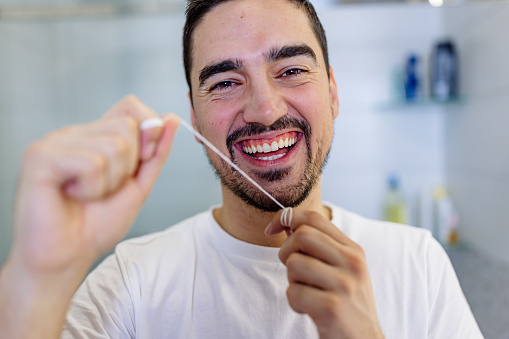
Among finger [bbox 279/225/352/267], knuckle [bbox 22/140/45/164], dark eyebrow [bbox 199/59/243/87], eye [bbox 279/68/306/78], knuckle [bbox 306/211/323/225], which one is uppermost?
dark eyebrow [bbox 199/59/243/87]

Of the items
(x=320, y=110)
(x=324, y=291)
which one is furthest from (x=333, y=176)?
(x=324, y=291)

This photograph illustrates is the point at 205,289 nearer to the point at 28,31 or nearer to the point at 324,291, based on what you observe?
the point at 324,291

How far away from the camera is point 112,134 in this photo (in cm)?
51

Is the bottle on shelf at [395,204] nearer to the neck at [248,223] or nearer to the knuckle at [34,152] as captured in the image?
the neck at [248,223]

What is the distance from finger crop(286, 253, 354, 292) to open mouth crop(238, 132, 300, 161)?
300mm

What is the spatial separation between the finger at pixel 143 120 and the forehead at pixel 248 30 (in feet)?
1.12

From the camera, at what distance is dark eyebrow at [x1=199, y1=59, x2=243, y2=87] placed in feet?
2.75

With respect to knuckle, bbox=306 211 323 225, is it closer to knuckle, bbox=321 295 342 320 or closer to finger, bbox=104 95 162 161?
knuckle, bbox=321 295 342 320

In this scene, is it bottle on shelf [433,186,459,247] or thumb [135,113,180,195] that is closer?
thumb [135,113,180,195]

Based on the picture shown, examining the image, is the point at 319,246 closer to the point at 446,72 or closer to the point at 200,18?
the point at 200,18

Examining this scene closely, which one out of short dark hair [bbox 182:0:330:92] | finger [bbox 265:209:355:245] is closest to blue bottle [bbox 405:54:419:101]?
short dark hair [bbox 182:0:330:92]

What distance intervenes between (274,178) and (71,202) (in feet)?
1.38

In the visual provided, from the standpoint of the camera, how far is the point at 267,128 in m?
0.82

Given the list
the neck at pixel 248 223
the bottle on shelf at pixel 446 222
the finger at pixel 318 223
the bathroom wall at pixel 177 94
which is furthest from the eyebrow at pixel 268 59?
the bottle on shelf at pixel 446 222
